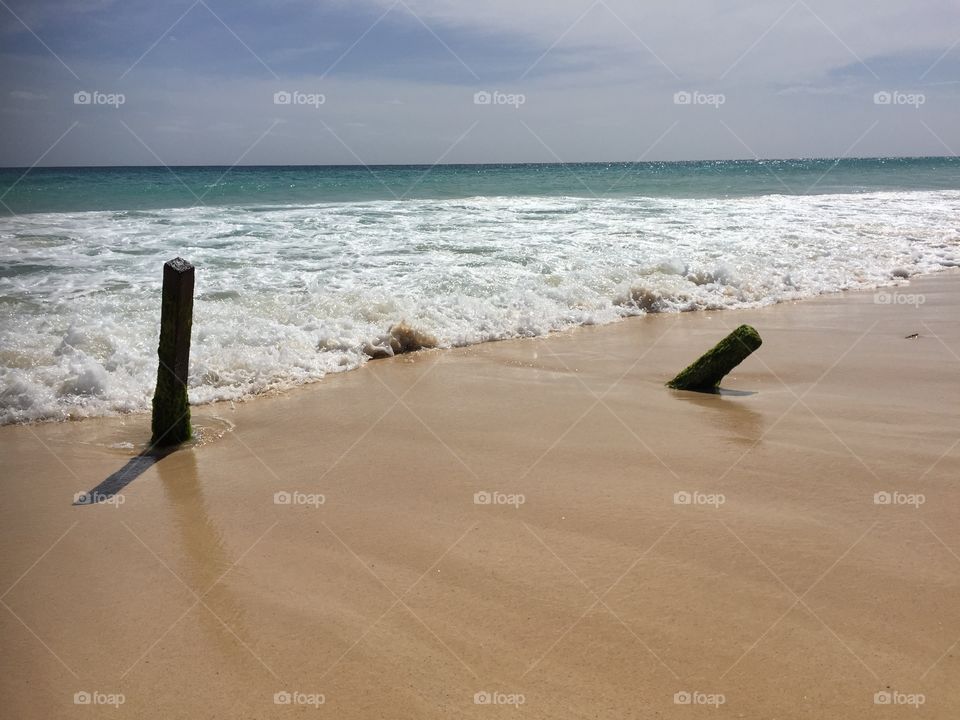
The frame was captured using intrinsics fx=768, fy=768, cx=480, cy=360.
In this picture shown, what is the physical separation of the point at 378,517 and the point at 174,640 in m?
1.26

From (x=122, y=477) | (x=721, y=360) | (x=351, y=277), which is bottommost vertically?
(x=122, y=477)

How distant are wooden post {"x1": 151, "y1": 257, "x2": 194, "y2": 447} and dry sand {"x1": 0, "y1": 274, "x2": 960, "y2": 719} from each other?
23 cm

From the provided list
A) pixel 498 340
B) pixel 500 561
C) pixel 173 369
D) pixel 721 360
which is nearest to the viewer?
pixel 500 561

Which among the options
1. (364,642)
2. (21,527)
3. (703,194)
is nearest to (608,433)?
(364,642)

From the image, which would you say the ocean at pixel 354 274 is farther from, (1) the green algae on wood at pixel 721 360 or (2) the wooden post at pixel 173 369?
(1) the green algae on wood at pixel 721 360

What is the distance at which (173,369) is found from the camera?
524 cm

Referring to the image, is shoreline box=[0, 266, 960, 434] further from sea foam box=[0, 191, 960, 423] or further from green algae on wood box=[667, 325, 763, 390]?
green algae on wood box=[667, 325, 763, 390]

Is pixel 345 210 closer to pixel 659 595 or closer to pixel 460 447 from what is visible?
pixel 460 447

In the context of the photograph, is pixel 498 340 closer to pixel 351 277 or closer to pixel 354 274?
pixel 351 277

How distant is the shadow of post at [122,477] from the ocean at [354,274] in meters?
1.21

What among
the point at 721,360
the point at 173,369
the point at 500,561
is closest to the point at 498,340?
the point at 721,360

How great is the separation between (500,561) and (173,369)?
9.44 feet

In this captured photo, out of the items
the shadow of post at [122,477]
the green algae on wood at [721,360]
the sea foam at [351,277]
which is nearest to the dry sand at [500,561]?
the shadow of post at [122,477]

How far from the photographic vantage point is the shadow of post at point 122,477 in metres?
4.43
